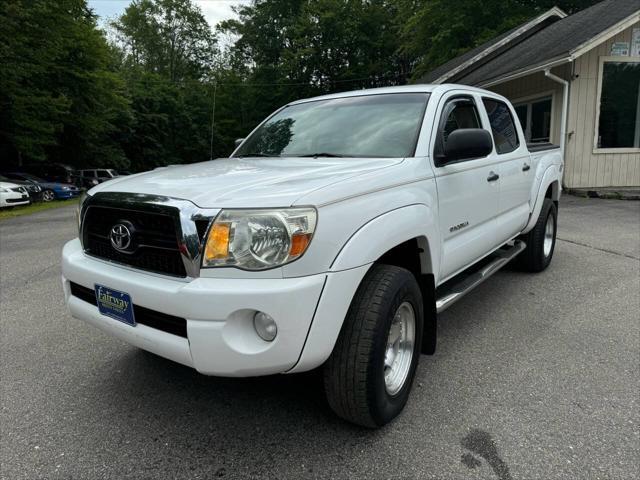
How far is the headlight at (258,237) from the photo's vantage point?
2104 mm

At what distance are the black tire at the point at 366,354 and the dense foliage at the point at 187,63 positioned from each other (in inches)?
742

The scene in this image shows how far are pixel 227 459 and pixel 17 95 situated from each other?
22.1 metres

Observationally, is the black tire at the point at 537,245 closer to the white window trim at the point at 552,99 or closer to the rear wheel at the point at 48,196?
the white window trim at the point at 552,99

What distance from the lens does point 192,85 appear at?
48.8 m

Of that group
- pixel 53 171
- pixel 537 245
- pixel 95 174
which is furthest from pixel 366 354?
pixel 53 171

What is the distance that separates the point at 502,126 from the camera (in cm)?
462

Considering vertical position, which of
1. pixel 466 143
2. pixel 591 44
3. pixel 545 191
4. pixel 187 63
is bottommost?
pixel 545 191

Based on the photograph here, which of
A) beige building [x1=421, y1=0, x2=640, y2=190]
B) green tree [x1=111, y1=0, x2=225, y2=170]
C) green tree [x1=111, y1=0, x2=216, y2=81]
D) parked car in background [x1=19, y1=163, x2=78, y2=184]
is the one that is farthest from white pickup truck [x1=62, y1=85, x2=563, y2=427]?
green tree [x1=111, y1=0, x2=216, y2=81]

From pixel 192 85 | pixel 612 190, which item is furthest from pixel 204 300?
pixel 192 85

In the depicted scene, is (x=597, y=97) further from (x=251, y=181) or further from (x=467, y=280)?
(x=251, y=181)

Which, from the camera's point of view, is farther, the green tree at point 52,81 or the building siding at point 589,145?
the green tree at point 52,81

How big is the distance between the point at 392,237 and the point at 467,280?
4.80 ft

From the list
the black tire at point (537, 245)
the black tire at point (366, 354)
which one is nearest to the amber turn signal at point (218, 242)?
the black tire at point (366, 354)

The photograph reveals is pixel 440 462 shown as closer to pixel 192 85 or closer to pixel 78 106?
pixel 78 106
